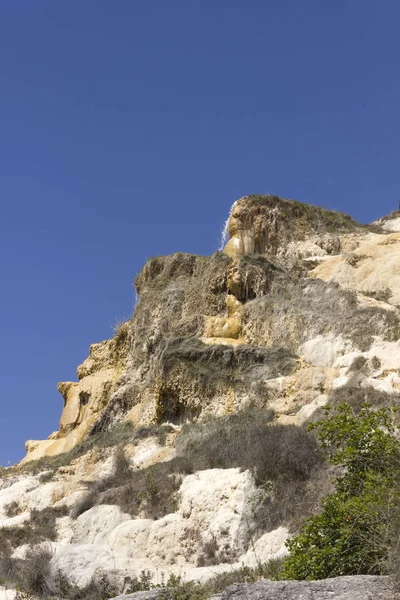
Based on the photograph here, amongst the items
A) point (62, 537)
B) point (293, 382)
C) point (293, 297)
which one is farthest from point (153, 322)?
point (62, 537)

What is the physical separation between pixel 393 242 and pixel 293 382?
13.7 m

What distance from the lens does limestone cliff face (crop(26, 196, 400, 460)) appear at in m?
24.9

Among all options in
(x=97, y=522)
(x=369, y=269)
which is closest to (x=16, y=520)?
(x=97, y=522)

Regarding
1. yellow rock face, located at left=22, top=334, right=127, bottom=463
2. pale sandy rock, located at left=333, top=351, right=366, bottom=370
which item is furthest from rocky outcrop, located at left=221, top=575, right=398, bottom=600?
yellow rock face, located at left=22, top=334, right=127, bottom=463

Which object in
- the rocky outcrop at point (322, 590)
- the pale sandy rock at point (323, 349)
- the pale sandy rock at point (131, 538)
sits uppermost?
the pale sandy rock at point (323, 349)

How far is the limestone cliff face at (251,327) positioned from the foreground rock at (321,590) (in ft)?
42.0

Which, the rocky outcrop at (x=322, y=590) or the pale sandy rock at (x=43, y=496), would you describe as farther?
the pale sandy rock at (x=43, y=496)

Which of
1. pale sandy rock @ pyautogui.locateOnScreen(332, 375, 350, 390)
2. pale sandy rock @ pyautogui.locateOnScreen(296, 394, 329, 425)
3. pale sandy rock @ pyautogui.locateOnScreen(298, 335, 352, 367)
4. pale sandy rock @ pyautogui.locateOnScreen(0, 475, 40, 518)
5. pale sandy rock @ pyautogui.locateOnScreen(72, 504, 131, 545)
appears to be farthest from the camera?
pale sandy rock @ pyautogui.locateOnScreen(298, 335, 352, 367)

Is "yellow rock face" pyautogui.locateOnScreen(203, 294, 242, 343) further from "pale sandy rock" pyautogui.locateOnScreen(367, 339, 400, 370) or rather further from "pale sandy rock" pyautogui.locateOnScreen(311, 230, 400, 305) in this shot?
"pale sandy rock" pyautogui.locateOnScreen(367, 339, 400, 370)

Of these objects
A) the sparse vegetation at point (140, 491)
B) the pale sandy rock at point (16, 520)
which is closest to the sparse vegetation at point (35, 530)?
the pale sandy rock at point (16, 520)

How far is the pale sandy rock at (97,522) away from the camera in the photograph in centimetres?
1798

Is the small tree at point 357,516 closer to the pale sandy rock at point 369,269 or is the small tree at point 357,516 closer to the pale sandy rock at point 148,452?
the pale sandy rock at point 148,452

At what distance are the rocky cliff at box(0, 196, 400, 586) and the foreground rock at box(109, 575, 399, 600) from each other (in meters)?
4.63

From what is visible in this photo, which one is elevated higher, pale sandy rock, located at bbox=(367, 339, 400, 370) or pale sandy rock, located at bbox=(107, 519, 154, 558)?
pale sandy rock, located at bbox=(367, 339, 400, 370)
